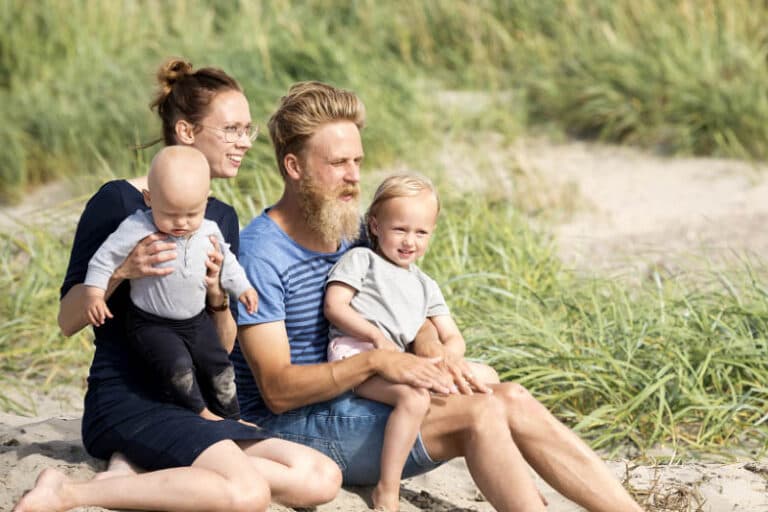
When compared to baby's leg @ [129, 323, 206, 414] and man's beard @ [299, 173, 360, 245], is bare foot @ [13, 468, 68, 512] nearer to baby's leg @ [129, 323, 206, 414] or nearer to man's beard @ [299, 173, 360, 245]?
baby's leg @ [129, 323, 206, 414]

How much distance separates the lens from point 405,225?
388 centimetres

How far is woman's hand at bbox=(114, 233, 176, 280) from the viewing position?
11.0ft

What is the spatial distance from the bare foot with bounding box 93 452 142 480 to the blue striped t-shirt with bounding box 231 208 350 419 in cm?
50

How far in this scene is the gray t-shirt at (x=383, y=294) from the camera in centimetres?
385

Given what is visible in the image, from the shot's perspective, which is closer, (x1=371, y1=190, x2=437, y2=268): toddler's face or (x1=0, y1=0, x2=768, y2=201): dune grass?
(x1=371, y1=190, x2=437, y2=268): toddler's face

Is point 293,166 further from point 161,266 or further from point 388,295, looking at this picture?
point 161,266

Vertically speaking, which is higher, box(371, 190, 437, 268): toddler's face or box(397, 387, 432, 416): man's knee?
box(371, 190, 437, 268): toddler's face

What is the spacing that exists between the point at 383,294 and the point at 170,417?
0.74 metres

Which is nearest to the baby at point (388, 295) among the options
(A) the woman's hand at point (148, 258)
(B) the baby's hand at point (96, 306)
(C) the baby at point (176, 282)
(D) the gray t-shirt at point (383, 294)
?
(D) the gray t-shirt at point (383, 294)

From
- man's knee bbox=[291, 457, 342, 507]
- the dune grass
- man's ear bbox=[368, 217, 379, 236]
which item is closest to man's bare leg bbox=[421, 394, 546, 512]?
man's knee bbox=[291, 457, 342, 507]

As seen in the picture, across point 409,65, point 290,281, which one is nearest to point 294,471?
point 290,281

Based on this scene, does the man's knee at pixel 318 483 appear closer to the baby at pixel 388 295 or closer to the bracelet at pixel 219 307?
the baby at pixel 388 295

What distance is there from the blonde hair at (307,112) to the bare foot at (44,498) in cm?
116

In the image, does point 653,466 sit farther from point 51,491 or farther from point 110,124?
point 110,124
